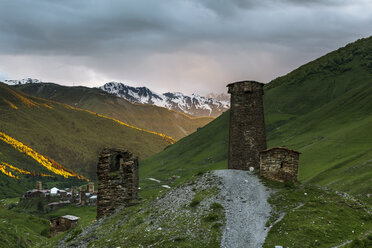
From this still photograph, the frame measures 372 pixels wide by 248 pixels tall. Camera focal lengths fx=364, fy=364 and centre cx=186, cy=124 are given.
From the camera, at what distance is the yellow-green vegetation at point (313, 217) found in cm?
1959

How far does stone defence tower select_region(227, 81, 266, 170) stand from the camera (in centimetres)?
4022

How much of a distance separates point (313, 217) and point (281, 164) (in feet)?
20.0

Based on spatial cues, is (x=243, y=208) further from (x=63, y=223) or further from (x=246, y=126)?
(x=63, y=223)

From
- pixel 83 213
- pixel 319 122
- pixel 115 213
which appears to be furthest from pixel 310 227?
pixel 319 122

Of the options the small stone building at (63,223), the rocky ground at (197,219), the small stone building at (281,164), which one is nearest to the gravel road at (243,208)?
the rocky ground at (197,219)

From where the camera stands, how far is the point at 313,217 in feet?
70.8

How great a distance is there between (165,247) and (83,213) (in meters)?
110

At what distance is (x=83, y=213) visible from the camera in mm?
122500

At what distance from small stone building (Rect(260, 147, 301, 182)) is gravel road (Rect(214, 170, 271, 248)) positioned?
1327mm

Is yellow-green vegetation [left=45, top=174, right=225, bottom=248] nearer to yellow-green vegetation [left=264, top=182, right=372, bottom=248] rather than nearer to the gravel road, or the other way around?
the gravel road

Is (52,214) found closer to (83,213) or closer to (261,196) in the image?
(83,213)

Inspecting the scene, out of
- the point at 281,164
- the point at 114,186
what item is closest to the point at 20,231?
the point at 114,186

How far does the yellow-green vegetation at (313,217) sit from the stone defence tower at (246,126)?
13.6 metres

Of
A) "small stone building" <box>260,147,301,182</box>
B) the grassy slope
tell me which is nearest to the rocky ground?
"small stone building" <box>260,147,301,182</box>
